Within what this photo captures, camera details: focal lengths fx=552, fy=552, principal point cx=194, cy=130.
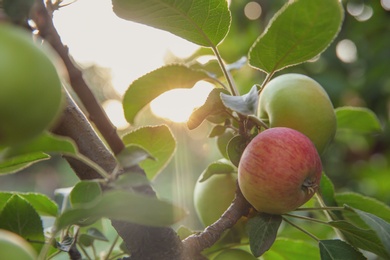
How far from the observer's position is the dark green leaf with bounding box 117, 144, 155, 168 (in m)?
0.51

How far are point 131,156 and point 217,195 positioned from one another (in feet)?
1.26

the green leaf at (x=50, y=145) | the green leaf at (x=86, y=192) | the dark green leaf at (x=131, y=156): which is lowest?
the green leaf at (x=86, y=192)

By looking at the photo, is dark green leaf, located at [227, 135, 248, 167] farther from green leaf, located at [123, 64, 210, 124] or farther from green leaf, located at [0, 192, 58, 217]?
green leaf, located at [0, 192, 58, 217]

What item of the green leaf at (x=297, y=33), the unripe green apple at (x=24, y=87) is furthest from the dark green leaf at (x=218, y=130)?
the unripe green apple at (x=24, y=87)

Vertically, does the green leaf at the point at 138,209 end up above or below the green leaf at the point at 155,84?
above

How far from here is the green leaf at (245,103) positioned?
616mm

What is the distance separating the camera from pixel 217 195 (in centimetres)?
88

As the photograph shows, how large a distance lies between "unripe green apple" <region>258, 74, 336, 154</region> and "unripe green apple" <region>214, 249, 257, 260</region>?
7.4 inches

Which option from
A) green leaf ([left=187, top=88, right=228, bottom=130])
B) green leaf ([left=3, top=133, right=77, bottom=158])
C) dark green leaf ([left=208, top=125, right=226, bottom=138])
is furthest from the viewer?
dark green leaf ([left=208, top=125, right=226, bottom=138])

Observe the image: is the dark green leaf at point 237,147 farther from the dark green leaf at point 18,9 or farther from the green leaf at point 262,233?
the dark green leaf at point 18,9

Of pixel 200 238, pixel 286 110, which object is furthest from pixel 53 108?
pixel 286 110

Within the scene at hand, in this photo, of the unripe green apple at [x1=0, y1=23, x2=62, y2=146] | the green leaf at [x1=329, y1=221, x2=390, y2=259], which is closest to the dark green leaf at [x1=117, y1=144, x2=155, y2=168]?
the unripe green apple at [x1=0, y1=23, x2=62, y2=146]

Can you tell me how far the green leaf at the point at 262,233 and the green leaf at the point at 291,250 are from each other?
0.22 meters

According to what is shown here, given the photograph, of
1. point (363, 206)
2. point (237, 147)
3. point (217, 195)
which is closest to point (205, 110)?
point (237, 147)
